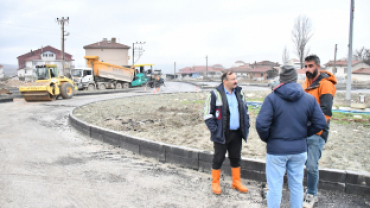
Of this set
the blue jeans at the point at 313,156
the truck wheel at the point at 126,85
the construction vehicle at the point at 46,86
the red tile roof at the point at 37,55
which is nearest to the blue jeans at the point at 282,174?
the blue jeans at the point at 313,156

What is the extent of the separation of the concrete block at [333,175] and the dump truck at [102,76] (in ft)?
85.5

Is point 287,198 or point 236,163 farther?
point 236,163

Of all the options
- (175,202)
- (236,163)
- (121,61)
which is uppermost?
(121,61)

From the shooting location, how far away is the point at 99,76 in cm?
2917

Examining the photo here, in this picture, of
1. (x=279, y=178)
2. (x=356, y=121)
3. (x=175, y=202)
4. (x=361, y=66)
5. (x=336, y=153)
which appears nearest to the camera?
(x=279, y=178)

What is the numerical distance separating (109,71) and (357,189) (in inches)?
1121

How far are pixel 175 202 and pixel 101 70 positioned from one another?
27.1 metres

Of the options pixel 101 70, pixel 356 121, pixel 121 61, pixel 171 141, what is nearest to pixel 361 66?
pixel 121 61

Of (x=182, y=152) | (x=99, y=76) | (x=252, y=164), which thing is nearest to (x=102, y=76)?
(x=99, y=76)

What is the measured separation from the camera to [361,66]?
217 feet

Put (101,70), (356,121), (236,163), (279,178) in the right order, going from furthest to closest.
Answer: (101,70)
(356,121)
(236,163)
(279,178)

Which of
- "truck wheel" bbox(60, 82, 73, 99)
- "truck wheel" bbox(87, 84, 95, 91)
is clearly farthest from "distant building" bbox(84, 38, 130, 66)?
"truck wheel" bbox(60, 82, 73, 99)

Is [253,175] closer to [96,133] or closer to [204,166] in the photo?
[204,166]

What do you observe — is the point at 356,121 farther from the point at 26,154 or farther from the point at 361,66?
the point at 361,66
